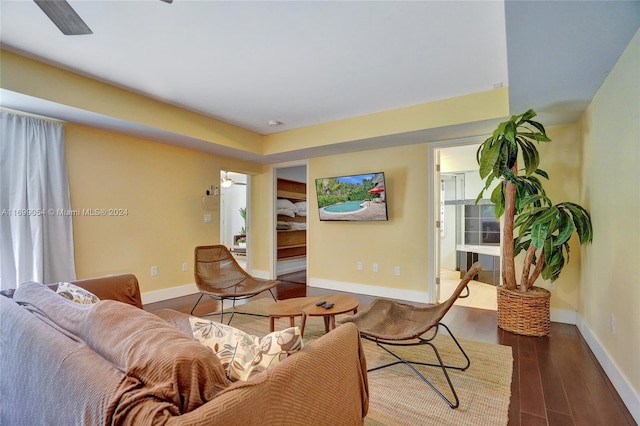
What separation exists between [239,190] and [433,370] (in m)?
8.46

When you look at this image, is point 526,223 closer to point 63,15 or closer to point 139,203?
point 63,15

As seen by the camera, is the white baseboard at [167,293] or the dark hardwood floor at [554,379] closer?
the dark hardwood floor at [554,379]

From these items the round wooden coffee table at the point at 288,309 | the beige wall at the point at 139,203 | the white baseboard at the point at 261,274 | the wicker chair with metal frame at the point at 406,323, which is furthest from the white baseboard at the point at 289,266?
the wicker chair with metal frame at the point at 406,323

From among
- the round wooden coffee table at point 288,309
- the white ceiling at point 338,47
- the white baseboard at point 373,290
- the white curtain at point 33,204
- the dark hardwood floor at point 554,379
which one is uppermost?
the white ceiling at point 338,47

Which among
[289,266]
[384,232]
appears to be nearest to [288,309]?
[384,232]

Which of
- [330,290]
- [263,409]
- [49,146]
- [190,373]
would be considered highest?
[49,146]

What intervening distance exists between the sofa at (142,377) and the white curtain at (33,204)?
80.3 inches

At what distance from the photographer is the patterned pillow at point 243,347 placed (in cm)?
103

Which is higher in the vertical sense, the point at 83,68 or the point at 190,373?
the point at 83,68

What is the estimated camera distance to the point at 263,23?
2.10 m

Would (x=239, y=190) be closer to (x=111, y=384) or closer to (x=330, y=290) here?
(x=330, y=290)

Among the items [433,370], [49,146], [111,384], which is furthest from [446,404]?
[49,146]

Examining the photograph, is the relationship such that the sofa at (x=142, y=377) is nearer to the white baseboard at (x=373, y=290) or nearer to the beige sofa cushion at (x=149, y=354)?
the beige sofa cushion at (x=149, y=354)

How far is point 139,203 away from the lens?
4.09 m
